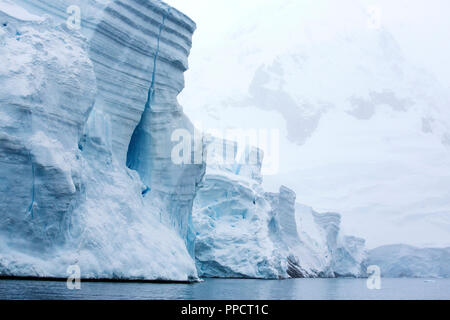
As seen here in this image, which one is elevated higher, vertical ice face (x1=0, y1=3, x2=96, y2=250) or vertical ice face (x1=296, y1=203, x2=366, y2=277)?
vertical ice face (x1=296, y1=203, x2=366, y2=277)

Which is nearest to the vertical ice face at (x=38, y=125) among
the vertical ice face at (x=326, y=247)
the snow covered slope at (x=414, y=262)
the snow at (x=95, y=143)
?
the snow at (x=95, y=143)

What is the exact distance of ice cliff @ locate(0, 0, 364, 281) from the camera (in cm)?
1339

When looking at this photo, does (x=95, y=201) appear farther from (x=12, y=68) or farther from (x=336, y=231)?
(x=336, y=231)

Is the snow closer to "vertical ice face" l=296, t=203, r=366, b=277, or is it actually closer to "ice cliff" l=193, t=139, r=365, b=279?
"ice cliff" l=193, t=139, r=365, b=279

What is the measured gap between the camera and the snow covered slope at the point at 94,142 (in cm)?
1338

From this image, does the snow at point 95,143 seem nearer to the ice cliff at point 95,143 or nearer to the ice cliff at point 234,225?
the ice cliff at point 95,143

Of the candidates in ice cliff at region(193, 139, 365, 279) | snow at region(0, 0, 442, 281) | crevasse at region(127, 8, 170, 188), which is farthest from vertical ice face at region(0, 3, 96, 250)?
ice cliff at region(193, 139, 365, 279)

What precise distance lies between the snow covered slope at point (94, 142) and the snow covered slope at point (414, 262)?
3865cm

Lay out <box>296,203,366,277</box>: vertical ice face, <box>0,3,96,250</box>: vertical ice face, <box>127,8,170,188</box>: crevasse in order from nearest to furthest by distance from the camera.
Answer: <box>0,3,96,250</box>: vertical ice face, <box>127,8,170,188</box>: crevasse, <box>296,203,366,277</box>: vertical ice face

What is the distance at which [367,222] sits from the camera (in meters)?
69.6

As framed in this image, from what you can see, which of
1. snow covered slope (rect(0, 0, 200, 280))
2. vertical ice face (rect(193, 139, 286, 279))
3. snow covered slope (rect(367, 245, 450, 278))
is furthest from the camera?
snow covered slope (rect(367, 245, 450, 278))

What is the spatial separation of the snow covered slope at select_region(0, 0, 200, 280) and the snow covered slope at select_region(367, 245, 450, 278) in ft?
127

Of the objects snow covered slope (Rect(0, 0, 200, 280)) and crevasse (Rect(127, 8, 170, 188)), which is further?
crevasse (Rect(127, 8, 170, 188))

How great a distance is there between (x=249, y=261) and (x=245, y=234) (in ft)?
4.36
